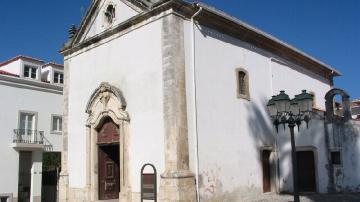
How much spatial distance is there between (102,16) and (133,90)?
3624mm

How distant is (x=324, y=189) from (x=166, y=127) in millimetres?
7457

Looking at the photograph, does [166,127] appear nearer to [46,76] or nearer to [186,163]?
[186,163]

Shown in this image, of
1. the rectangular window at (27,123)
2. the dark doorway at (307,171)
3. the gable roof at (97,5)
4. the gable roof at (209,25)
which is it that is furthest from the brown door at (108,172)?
the rectangular window at (27,123)

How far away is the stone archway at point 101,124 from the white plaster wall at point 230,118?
243cm

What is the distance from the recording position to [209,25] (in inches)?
525

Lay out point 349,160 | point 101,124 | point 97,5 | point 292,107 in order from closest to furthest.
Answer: point 292,107, point 101,124, point 97,5, point 349,160

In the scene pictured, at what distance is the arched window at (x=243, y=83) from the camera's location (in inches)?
569

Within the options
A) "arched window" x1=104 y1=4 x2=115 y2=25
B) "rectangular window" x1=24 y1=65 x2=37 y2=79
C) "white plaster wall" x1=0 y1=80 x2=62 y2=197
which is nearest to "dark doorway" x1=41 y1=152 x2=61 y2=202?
"white plaster wall" x1=0 y1=80 x2=62 y2=197

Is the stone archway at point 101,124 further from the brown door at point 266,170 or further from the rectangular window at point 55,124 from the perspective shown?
the rectangular window at point 55,124

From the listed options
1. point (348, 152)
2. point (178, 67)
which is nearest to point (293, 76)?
point (348, 152)

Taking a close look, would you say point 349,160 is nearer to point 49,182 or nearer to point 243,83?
point 243,83

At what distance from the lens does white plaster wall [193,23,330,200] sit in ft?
40.9

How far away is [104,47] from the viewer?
47.5 feet

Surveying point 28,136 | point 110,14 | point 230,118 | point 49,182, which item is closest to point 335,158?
point 230,118
